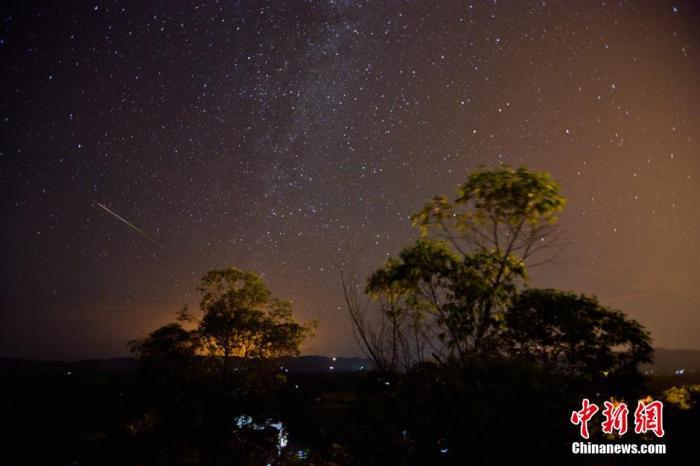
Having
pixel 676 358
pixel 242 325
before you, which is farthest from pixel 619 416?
pixel 676 358

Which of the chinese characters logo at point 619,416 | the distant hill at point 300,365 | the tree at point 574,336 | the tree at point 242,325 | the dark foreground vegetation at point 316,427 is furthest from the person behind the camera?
the distant hill at point 300,365

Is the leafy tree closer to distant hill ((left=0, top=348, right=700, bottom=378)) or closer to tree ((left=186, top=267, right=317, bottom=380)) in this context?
tree ((left=186, top=267, right=317, bottom=380))

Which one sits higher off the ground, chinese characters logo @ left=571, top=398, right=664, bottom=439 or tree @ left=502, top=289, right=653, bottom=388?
tree @ left=502, top=289, right=653, bottom=388

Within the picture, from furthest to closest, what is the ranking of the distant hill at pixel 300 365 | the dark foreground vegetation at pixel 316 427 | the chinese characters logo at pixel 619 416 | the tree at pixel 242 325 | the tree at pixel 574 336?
1. the distant hill at pixel 300 365
2. the tree at pixel 242 325
3. the tree at pixel 574 336
4. the chinese characters logo at pixel 619 416
5. the dark foreground vegetation at pixel 316 427

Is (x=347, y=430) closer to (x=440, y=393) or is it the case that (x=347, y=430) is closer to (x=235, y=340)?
(x=440, y=393)

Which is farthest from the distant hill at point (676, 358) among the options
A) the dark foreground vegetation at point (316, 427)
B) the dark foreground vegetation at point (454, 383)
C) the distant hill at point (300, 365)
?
the dark foreground vegetation at point (454, 383)

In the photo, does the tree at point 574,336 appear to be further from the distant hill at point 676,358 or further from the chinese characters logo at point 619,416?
the distant hill at point 676,358

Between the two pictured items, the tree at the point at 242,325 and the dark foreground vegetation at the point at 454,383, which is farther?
the tree at the point at 242,325

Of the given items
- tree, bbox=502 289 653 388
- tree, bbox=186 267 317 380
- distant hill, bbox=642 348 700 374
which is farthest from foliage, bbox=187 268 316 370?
distant hill, bbox=642 348 700 374

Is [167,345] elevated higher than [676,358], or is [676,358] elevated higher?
[167,345]

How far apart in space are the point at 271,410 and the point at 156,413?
14.7 ft

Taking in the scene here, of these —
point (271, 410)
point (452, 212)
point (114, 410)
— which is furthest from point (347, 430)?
point (114, 410)

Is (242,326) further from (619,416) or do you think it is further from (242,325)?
(619,416)

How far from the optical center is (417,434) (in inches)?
219
